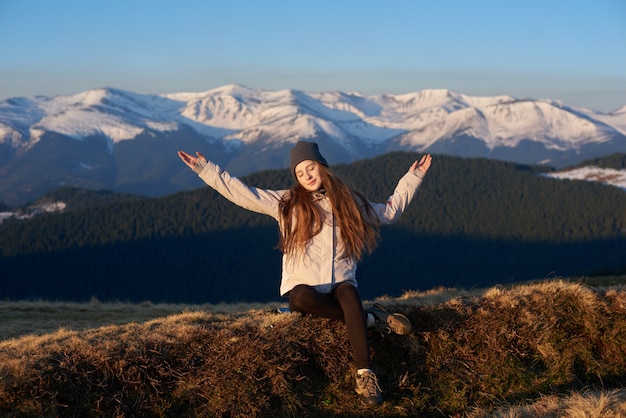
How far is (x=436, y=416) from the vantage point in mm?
9789

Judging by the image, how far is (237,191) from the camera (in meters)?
10.1

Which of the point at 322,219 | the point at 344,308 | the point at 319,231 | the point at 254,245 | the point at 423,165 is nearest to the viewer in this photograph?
the point at 344,308

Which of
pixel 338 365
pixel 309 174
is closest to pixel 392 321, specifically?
pixel 338 365

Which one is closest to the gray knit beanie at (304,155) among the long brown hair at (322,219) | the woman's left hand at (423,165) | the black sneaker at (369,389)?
the long brown hair at (322,219)

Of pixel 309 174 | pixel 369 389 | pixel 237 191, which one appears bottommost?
pixel 369 389

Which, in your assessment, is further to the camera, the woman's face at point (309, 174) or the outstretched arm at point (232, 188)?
the woman's face at point (309, 174)

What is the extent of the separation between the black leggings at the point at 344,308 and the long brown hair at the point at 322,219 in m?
0.55

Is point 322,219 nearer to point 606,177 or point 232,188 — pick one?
point 232,188

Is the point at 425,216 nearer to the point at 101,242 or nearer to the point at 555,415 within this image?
the point at 101,242

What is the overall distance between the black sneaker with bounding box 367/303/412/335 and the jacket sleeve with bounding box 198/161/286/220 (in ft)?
6.34

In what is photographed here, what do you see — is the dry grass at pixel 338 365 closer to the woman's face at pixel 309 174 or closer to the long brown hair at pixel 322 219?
the long brown hair at pixel 322 219

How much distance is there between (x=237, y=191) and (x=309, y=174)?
3.29ft

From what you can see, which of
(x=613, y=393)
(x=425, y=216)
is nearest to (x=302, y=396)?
(x=613, y=393)

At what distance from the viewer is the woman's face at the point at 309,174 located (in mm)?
10258
